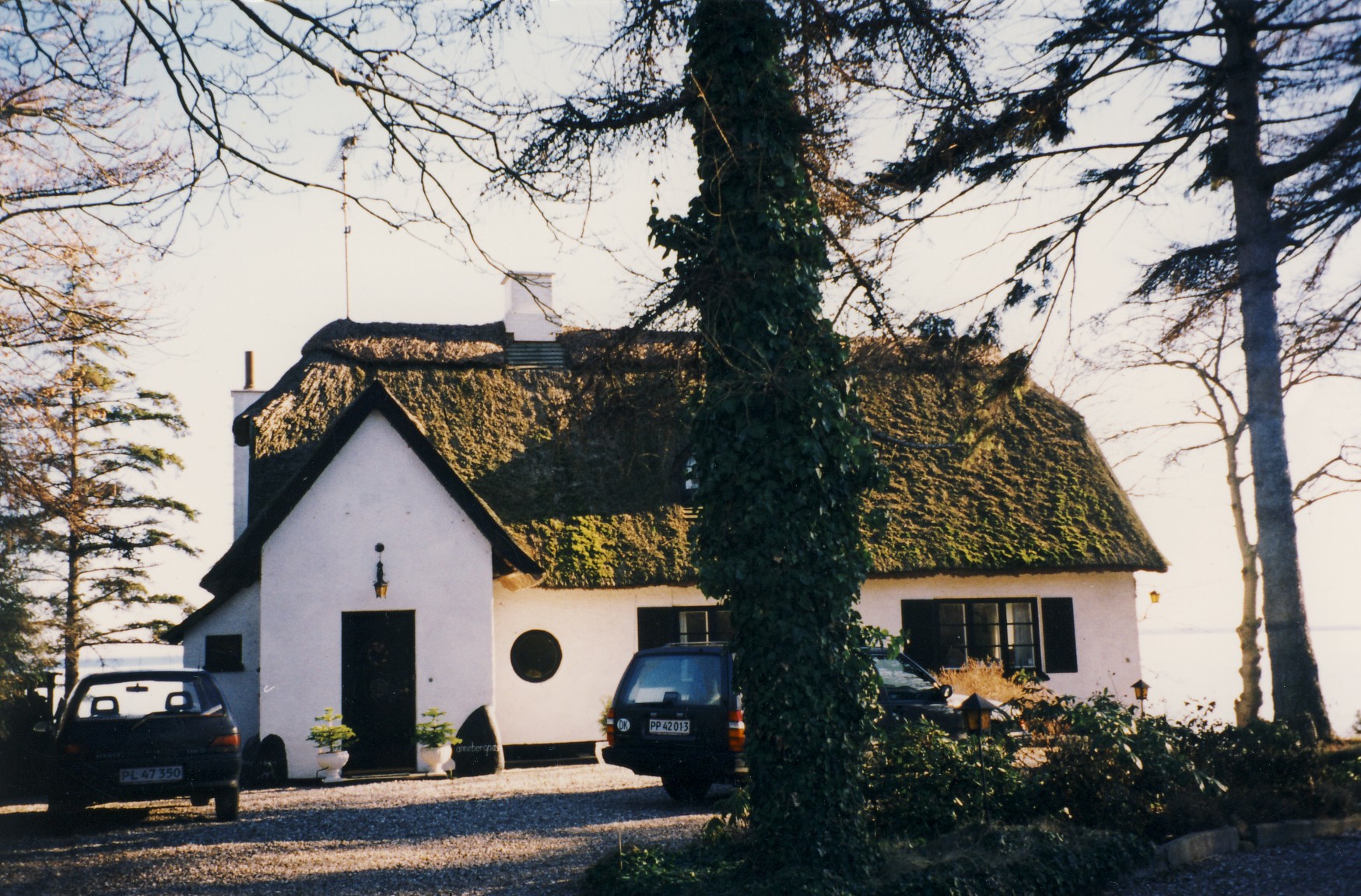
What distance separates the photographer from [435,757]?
592 inches

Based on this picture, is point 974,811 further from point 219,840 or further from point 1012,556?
point 1012,556

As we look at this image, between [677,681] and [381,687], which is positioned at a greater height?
[677,681]

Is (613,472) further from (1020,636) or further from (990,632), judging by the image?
(1020,636)

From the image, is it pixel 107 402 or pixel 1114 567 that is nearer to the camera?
pixel 1114 567

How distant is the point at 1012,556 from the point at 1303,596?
7583 millimetres

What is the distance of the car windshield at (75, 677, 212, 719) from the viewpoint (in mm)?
10891

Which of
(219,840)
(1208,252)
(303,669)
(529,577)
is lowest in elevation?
(219,840)

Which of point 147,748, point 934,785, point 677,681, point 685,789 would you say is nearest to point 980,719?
point 934,785

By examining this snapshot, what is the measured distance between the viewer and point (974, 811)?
817cm

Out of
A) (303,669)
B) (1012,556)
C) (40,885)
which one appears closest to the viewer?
(40,885)

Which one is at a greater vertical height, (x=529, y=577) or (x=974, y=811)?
(x=529, y=577)

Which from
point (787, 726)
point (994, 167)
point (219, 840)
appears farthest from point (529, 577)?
point (787, 726)

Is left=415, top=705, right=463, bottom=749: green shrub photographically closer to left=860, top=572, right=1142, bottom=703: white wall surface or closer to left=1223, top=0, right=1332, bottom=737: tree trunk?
left=860, top=572, right=1142, bottom=703: white wall surface

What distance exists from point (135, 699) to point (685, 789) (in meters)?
5.75
